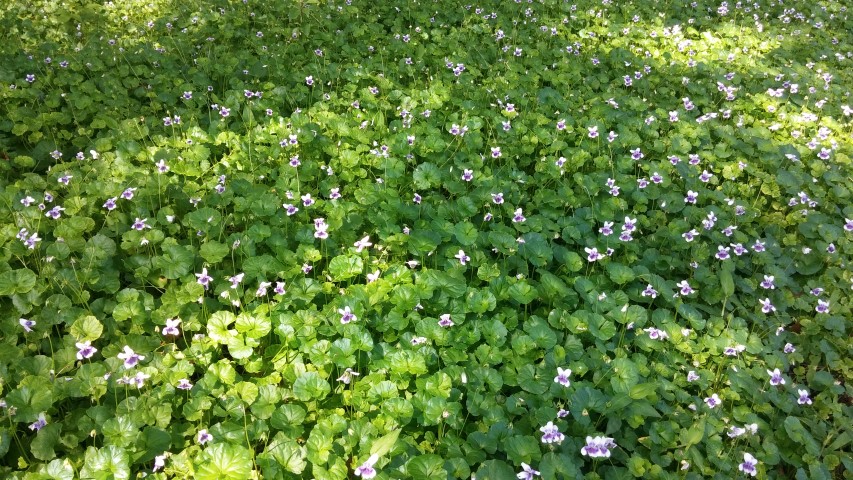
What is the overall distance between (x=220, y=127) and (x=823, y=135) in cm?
474

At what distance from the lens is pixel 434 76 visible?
5.28 m

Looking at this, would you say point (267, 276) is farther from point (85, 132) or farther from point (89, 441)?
point (85, 132)

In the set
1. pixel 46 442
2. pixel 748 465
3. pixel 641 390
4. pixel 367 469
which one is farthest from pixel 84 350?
pixel 748 465

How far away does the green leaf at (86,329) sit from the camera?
8.61 feet

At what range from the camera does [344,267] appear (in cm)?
306

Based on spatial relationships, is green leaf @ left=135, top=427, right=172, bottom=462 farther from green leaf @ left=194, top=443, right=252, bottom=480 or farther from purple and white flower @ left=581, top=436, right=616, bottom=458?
purple and white flower @ left=581, top=436, right=616, bottom=458

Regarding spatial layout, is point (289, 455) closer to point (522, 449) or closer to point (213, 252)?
point (522, 449)

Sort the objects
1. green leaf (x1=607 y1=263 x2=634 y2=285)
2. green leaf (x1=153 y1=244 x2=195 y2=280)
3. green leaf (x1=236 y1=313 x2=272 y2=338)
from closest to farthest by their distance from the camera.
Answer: green leaf (x1=236 y1=313 x2=272 y2=338) < green leaf (x1=153 y1=244 x2=195 y2=280) < green leaf (x1=607 y1=263 x2=634 y2=285)

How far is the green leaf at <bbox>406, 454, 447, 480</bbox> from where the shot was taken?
2.19 meters

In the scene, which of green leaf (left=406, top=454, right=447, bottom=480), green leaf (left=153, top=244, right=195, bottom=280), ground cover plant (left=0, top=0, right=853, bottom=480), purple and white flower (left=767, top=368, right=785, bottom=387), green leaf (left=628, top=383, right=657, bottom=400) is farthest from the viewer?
green leaf (left=153, top=244, right=195, bottom=280)

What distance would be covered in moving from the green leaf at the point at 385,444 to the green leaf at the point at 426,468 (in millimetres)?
110

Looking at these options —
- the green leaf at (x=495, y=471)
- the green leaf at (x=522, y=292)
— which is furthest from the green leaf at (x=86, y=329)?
the green leaf at (x=522, y=292)

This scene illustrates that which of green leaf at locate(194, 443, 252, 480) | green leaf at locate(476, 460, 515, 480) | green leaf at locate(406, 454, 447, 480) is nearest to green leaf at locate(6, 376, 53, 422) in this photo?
green leaf at locate(194, 443, 252, 480)

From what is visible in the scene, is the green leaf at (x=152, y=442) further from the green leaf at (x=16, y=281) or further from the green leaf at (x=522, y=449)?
the green leaf at (x=522, y=449)
